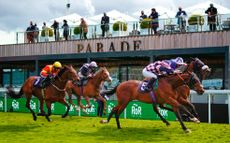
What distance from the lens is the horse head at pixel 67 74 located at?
14.4 meters

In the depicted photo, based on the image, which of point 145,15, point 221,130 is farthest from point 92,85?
point 145,15

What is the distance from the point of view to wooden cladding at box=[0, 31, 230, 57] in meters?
23.4

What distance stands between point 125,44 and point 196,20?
4983 mm

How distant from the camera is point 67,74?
47.6ft

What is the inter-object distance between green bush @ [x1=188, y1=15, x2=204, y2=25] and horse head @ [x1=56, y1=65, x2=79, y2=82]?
943 centimetres

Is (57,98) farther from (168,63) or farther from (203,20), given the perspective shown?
(203,20)

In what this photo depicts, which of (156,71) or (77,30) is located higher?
(77,30)

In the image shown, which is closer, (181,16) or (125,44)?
(181,16)

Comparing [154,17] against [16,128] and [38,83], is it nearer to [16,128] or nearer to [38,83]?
[38,83]

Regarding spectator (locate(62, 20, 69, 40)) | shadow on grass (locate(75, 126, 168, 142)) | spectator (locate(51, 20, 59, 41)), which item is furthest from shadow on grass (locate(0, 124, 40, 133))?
spectator (locate(51, 20, 59, 41))

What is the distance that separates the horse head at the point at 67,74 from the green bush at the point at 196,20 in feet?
30.9

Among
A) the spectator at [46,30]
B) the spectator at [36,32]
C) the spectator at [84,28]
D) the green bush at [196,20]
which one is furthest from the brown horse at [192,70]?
the spectator at [36,32]

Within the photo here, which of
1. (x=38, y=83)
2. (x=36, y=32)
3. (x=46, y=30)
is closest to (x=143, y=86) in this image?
(x=38, y=83)

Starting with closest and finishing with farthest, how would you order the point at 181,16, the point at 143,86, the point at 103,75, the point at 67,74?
the point at 143,86 < the point at 67,74 < the point at 103,75 < the point at 181,16
